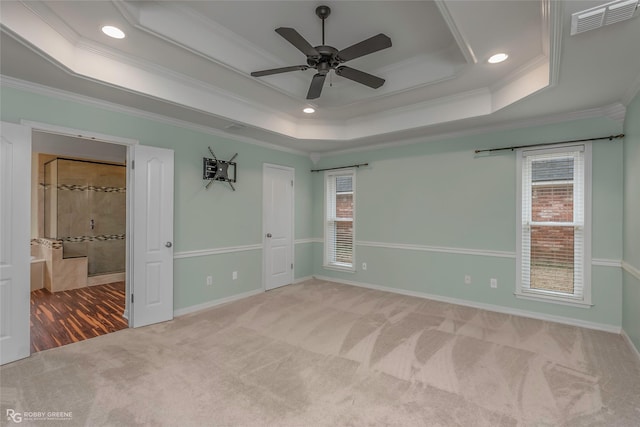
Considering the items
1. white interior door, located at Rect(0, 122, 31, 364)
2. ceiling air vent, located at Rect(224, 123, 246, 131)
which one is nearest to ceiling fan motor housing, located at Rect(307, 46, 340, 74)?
ceiling air vent, located at Rect(224, 123, 246, 131)

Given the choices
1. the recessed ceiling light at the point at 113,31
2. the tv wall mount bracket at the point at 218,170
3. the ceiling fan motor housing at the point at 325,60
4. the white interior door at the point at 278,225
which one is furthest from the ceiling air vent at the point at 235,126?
the ceiling fan motor housing at the point at 325,60

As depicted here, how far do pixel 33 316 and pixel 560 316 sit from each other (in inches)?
257

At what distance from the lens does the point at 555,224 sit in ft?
12.1

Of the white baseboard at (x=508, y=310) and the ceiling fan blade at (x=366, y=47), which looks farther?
the white baseboard at (x=508, y=310)

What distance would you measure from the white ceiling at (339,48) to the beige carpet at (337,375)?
249 centimetres

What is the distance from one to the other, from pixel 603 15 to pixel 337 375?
2966mm

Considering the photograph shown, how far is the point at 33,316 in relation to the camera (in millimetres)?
3793

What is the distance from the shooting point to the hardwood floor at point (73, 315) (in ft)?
10.5

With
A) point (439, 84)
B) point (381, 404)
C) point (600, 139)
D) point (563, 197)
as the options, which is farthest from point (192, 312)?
point (600, 139)

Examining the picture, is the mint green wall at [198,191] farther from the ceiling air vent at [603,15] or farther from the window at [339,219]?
the ceiling air vent at [603,15]

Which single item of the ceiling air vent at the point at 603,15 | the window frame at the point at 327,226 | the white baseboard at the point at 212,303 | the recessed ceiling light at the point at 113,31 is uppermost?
the recessed ceiling light at the point at 113,31

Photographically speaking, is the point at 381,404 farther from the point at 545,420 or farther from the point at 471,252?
the point at 471,252

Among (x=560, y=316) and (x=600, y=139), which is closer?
(x=600, y=139)

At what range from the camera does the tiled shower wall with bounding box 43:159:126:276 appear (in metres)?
5.48
